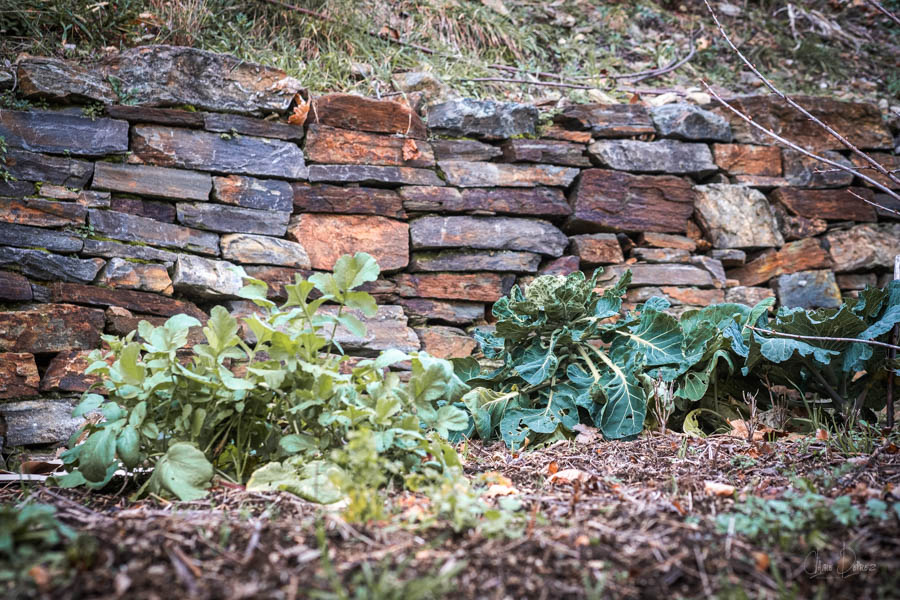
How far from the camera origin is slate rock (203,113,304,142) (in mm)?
3236

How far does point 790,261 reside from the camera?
3824mm

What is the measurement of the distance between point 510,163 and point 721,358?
5.38 feet

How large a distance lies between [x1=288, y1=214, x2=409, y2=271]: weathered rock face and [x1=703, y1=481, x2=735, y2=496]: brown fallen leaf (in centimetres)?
213

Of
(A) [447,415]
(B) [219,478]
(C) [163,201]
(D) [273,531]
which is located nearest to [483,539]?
(D) [273,531]

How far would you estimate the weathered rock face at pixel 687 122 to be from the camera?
151 inches

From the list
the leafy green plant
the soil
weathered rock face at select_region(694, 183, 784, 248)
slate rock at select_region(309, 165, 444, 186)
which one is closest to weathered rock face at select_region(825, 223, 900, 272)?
weathered rock face at select_region(694, 183, 784, 248)

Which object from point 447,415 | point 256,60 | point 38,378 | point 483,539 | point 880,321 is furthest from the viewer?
point 256,60

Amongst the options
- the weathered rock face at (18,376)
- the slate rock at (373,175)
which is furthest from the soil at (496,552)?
the slate rock at (373,175)

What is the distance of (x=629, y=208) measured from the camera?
3703 mm

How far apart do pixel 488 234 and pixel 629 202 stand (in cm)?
90

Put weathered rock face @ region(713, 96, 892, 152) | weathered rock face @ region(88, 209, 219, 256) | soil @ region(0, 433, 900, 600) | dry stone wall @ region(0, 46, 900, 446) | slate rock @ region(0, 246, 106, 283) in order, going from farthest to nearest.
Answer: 1. weathered rock face @ region(713, 96, 892, 152)
2. weathered rock face @ region(88, 209, 219, 256)
3. dry stone wall @ region(0, 46, 900, 446)
4. slate rock @ region(0, 246, 106, 283)
5. soil @ region(0, 433, 900, 600)

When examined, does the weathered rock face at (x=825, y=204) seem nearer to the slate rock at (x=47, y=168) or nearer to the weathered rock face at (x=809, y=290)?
the weathered rock face at (x=809, y=290)

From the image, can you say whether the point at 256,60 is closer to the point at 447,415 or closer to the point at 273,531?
the point at 447,415

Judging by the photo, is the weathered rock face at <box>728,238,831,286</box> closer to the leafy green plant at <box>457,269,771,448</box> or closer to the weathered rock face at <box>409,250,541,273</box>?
the leafy green plant at <box>457,269,771,448</box>
